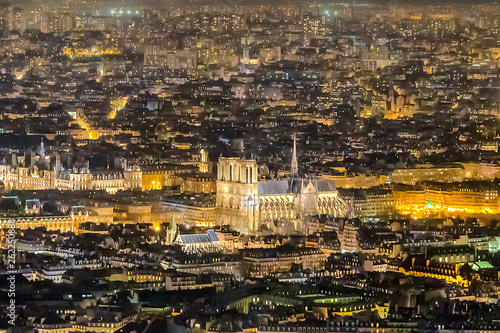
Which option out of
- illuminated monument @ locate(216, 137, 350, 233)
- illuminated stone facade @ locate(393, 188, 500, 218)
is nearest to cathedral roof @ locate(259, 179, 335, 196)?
illuminated monument @ locate(216, 137, 350, 233)

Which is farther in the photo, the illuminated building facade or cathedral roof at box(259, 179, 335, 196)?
the illuminated building facade

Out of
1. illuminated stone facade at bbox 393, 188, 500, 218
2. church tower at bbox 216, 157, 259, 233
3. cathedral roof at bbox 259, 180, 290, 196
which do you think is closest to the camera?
church tower at bbox 216, 157, 259, 233

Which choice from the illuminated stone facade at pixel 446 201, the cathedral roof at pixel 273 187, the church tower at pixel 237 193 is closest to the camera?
the church tower at pixel 237 193

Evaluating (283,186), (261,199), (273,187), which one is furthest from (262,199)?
(283,186)

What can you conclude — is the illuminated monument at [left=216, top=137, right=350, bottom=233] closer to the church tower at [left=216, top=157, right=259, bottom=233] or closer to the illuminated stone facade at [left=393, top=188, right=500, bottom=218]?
the church tower at [left=216, top=157, right=259, bottom=233]

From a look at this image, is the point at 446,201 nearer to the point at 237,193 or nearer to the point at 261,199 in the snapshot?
the point at 261,199

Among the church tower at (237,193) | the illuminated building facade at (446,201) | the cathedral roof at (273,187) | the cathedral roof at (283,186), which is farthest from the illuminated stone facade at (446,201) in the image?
the church tower at (237,193)

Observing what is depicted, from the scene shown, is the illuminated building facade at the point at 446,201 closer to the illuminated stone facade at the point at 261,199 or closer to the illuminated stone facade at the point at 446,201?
the illuminated stone facade at the point at 446,201

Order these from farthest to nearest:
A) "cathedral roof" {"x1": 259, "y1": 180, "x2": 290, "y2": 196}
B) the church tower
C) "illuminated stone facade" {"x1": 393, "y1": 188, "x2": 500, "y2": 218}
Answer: "illuminated stone facade" {"x1": 393, "y1": 188, "x2": 500, "y2": 218} → "cathedral roof" {"x1": 259, "y1": 180, "x2": 290, "y2": 196} → the church tower
